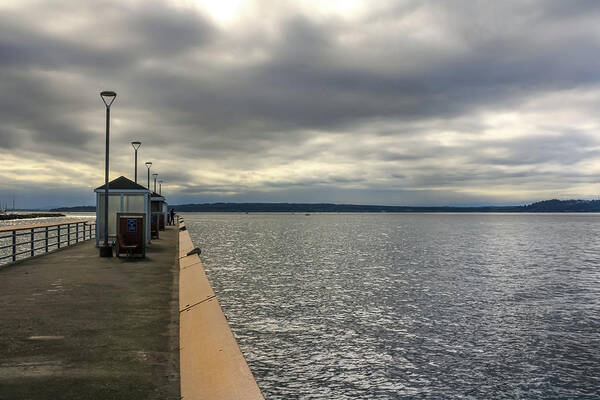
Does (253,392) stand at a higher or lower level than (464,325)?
higher

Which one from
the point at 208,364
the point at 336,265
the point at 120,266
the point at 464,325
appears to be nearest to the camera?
the point at 208,364

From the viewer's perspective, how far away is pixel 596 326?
50.5ft

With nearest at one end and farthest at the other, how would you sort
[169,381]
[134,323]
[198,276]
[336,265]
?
[169,381], [134,323], [198,276], [336,265]

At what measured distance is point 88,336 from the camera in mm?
7773

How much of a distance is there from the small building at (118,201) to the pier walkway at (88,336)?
8901mm

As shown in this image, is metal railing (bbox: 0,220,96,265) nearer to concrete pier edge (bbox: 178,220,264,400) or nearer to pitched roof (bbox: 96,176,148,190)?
pitched roof (bbox: 96,176,148,190)

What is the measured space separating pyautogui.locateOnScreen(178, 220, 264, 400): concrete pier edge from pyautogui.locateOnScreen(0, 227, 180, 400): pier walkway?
0.18 m

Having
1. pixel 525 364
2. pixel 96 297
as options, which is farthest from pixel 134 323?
pixel 525 364

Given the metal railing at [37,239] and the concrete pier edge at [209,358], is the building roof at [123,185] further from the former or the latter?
the concrete pier edge at [209,358]

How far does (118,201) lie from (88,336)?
17720 mm

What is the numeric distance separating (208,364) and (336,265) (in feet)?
93.3

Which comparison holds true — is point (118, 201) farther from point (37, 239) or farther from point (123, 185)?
point (37, 239)

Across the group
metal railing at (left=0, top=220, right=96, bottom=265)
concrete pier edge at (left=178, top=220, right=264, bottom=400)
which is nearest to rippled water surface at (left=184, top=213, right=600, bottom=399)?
concrete pier edge at (left=178, top=220, right=264, bottom=400)

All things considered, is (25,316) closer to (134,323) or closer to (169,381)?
(134,323)
